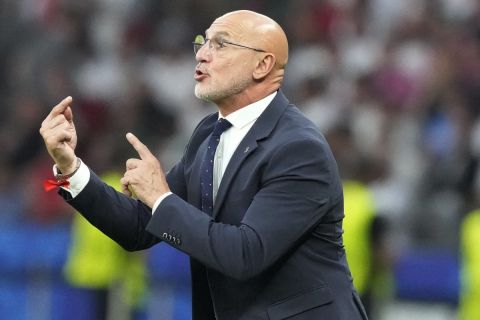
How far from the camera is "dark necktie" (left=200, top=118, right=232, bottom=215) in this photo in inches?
169

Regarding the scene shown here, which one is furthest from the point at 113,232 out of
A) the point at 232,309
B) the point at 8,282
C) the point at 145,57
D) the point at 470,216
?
the point at 145,57

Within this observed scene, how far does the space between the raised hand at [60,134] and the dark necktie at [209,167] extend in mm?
445

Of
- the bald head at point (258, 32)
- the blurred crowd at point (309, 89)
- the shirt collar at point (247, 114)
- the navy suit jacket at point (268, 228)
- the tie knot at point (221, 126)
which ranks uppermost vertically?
the bald head at point (258, 32)

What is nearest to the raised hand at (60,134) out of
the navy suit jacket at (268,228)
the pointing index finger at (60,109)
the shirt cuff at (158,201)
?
the pointing index finger at (60,109)

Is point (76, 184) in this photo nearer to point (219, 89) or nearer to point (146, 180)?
point (146, 180)

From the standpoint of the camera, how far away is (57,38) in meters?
11.5

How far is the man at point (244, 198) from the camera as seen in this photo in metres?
4.04

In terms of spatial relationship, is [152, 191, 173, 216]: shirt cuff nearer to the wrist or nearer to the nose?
the wrist

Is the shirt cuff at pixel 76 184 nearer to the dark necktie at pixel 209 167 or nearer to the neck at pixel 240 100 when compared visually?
the dark necktie at pixel 209 167

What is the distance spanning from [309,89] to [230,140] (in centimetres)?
583

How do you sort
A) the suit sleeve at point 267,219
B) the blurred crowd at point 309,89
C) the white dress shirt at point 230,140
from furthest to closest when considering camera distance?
the blurred crowd at point 309,89, the white dress shirt at point 230,140, the suit sleeve at point 267,219

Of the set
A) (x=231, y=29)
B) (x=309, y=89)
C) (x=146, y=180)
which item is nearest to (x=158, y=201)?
(x=146, y=180)

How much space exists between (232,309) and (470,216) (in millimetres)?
3990

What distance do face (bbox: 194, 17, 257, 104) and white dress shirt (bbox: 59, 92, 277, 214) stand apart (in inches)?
2.8
